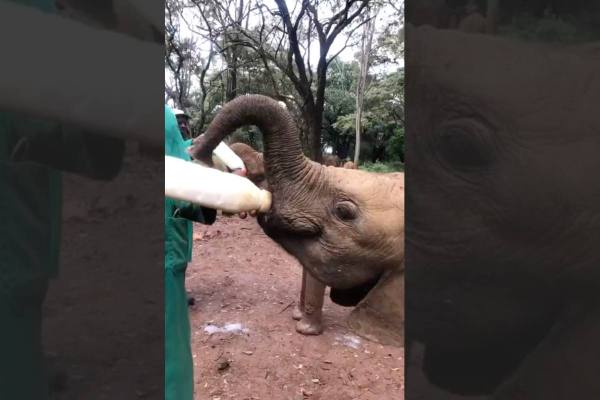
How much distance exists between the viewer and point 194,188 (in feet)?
3.42

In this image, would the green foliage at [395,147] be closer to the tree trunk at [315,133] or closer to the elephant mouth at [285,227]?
the tree trunk at [315,133]

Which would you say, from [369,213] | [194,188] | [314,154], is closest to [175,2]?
[314,154]
